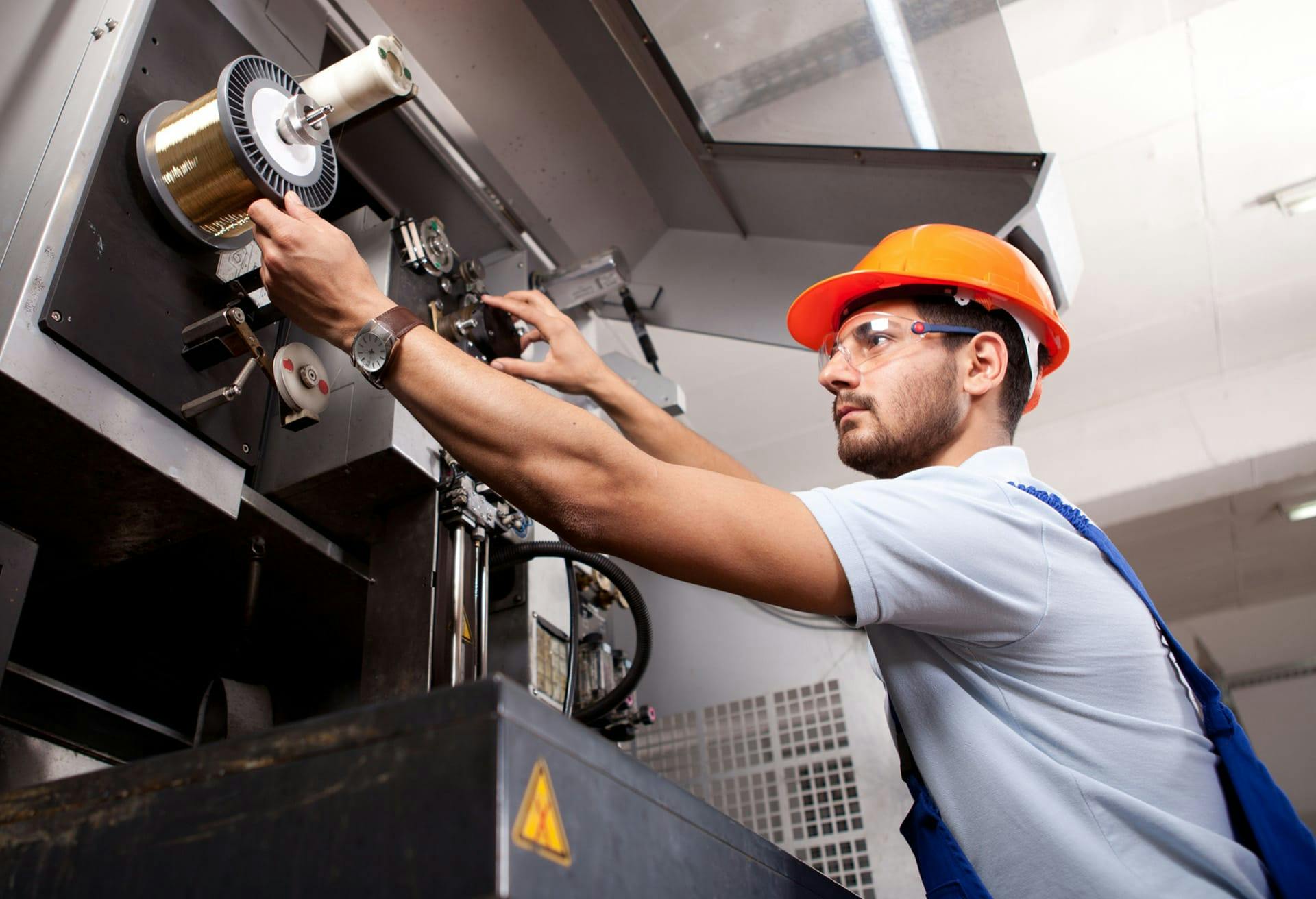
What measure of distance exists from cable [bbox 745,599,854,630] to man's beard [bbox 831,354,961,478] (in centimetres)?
143

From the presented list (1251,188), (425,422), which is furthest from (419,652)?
(1251,188)

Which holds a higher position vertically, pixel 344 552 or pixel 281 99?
pixel 281 99

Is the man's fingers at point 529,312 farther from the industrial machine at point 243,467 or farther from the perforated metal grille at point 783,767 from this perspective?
the perforated metal grille at point 783,767

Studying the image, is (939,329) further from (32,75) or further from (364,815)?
(32,75)

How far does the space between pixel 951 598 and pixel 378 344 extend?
0.58 m

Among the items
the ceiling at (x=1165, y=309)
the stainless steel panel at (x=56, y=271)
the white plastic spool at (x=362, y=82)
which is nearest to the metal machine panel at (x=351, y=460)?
the stainless steel panel at (x=56, y=271)

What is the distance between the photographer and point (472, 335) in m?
1.45

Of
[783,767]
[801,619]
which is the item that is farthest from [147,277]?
[801,619]

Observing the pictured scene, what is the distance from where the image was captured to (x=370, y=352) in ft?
2.95

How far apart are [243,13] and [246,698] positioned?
93 centimetres

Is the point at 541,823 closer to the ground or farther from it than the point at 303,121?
closer to the ground

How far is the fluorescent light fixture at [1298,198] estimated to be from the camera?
8.58ft

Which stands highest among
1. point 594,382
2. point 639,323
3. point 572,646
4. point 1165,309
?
point 1165,309

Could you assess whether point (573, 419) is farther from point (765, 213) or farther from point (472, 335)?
point (765, 213)
